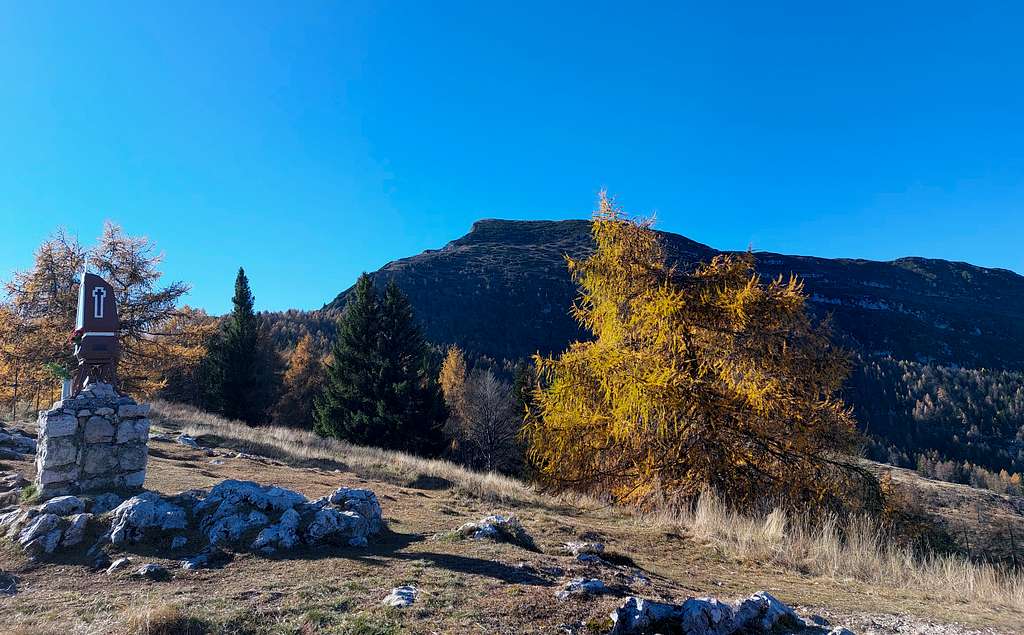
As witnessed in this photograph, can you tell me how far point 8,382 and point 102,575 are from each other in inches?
856

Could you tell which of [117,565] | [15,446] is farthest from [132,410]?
[15,446]

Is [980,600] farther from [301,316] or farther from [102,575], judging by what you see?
[301,316]

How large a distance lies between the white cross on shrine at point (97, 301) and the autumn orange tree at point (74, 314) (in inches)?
509

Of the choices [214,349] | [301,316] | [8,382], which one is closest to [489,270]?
[301,316]

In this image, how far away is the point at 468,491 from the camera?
12.2m

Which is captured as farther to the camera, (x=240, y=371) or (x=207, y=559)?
(x=240, y=371)

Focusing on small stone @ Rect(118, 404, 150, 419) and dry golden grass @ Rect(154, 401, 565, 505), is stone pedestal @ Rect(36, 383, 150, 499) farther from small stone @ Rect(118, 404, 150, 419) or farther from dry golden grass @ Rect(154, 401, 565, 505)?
dry golden grass @ Rect(154, 401, 565, 505)

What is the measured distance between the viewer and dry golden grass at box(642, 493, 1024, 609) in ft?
18.7

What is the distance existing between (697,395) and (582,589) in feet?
20.2

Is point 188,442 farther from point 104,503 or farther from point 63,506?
point 63,506

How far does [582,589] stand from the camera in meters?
4.03

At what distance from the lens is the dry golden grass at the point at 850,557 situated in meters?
5.69

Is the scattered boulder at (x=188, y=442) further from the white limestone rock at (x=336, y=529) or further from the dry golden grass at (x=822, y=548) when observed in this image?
the white limestone rock at (x=336, y=529)

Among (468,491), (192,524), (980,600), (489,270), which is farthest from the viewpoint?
(489,270)
